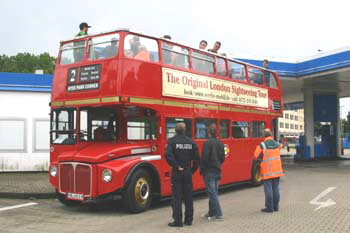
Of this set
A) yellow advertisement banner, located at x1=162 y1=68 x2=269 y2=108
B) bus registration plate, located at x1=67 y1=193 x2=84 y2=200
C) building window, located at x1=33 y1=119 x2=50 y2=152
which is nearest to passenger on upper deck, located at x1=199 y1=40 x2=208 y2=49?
yellow advertisement banner, located at x1=162 y1=68 x2=269 y2=108

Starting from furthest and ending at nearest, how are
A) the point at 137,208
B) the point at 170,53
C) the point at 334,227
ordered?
the point at 170,53 → the point at 137,208 → the point at 334,227

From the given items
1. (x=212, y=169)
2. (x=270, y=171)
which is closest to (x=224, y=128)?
(x=270, y=171)

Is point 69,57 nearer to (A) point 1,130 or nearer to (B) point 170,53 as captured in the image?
(B) point 170,53

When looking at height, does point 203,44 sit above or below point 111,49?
above

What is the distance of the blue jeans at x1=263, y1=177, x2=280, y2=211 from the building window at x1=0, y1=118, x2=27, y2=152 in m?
10.5

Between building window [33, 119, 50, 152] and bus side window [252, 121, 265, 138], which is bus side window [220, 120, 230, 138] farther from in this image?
building window [33, 119, 50, 152]

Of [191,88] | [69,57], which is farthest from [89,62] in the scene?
[191,88]

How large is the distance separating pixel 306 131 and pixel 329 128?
241cm

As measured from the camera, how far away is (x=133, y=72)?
932cm

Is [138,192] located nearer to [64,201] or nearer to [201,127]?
[64,201]

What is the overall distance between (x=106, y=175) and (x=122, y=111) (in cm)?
182

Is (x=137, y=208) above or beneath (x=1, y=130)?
beneath

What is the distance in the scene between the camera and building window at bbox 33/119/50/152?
16672 millimetres

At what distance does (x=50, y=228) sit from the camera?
7805mm
